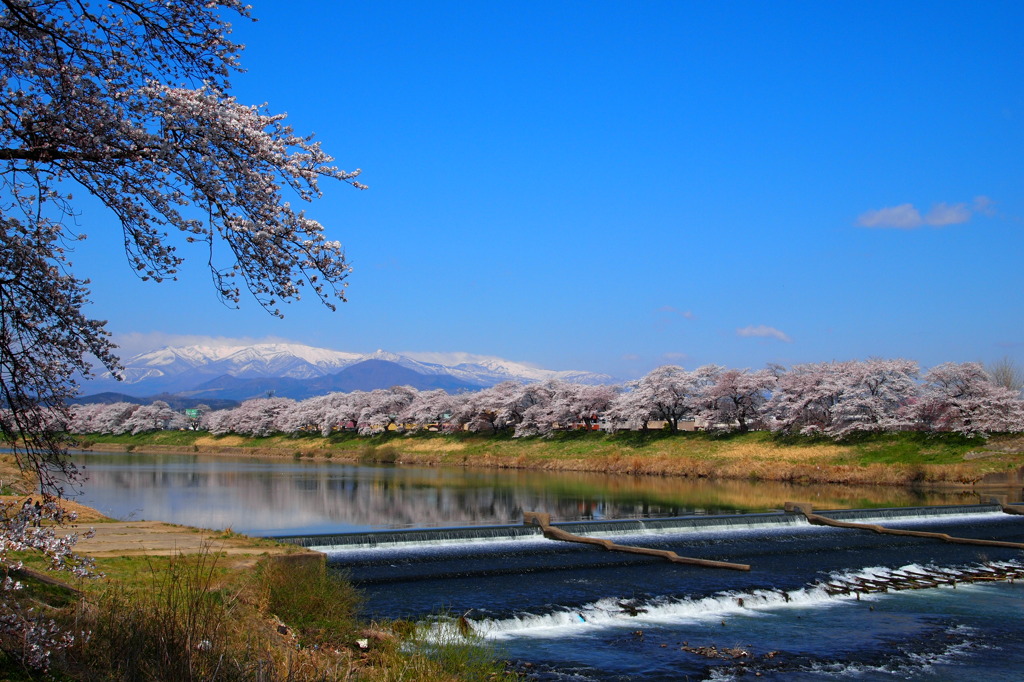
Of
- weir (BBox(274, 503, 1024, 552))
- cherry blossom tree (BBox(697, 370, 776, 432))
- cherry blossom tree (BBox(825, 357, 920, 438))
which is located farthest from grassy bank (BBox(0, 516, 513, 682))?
cherry blossom tree (BBox(697, 370, 776, 432))

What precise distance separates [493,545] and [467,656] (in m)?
11.6

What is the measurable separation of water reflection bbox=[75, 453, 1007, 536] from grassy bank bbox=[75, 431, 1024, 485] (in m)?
2.74

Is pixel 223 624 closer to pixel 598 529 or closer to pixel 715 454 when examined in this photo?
pixel 598 529

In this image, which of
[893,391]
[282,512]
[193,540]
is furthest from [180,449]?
[193,540]

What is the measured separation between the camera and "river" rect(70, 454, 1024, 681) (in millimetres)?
12656

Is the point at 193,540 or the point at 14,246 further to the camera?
the point at 193,540

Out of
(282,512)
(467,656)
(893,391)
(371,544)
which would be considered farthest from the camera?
(893,391)

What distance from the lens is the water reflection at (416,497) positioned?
29875mm

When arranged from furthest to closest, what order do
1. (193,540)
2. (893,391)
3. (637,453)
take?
(637,453)
(893,391)
(193,540)

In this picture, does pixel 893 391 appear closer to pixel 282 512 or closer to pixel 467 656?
pixel 282 512

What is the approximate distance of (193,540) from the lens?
15562 millimetres

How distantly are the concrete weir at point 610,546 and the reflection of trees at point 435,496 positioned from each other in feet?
19.4

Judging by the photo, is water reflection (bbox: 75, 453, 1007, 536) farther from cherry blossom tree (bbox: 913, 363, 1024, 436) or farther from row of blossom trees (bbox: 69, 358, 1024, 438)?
cherry blossom tree (bbox: 913, 363, 1024, 436)

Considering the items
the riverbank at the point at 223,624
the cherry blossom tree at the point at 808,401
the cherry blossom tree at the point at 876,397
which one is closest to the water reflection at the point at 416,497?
the cherry blossom tree at the point at 876,397
